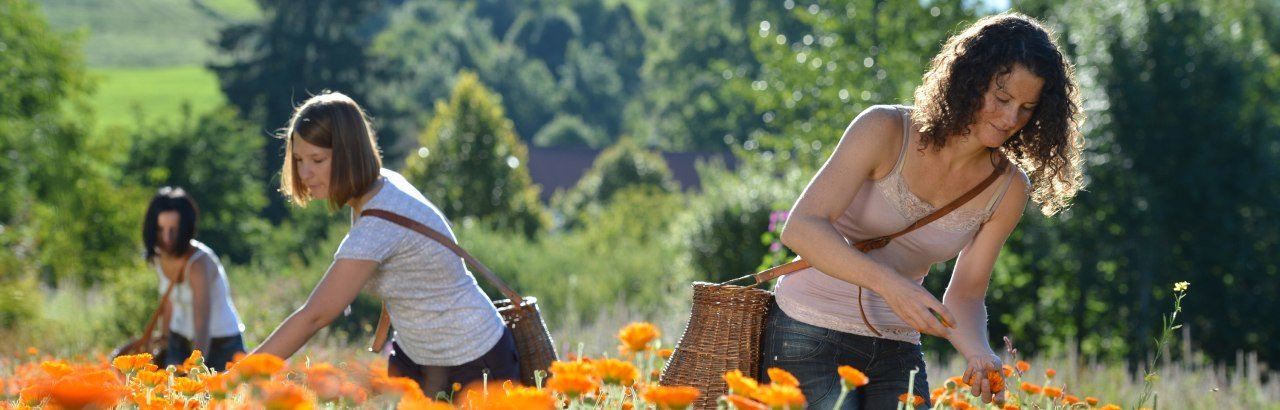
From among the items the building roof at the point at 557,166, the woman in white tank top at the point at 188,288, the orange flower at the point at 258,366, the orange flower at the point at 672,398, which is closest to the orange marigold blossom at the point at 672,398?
the orange flower at the point at 672,398

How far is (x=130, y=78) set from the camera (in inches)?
3629

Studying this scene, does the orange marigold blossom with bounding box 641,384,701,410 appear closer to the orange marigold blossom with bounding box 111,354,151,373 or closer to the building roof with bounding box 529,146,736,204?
the orange marigold blossom with bounding box 111,354,151,373

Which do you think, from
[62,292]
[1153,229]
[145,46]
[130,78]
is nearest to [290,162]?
[62,292]

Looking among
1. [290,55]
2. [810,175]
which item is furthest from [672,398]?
[290,55]

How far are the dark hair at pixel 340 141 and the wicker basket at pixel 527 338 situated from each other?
24.5 inches

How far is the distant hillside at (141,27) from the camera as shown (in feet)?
331

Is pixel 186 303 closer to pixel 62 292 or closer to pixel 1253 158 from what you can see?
pixel 62 292

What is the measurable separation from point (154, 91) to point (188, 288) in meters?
86.3

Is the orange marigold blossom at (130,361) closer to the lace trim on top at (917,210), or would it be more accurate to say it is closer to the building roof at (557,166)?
the lace trim on top at (917,210)

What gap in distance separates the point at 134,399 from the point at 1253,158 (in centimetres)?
1704

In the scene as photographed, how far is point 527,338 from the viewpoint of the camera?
420cm

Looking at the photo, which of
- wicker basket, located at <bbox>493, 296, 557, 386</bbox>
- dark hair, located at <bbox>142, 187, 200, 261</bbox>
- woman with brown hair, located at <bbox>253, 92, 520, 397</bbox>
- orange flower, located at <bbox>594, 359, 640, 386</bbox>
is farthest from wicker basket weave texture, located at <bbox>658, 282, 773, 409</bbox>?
dark hair, located at <bbox>142, 187, 200, 261</bbox>

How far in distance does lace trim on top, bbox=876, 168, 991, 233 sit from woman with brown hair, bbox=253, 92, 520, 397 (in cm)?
123

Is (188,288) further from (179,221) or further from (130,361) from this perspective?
(130,361)
